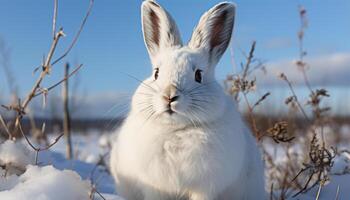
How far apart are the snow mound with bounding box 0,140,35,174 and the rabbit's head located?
0.76m

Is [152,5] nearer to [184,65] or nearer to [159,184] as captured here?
[184,65]

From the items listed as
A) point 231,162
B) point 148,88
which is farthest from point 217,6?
point 231,162

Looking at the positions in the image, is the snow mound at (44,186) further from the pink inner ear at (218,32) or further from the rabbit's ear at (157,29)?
the pink inner ear at (218,32)

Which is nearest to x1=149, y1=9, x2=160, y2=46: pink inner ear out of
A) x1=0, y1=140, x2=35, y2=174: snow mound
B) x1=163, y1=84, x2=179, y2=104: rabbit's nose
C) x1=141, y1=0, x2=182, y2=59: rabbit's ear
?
x1=141, y1=0, x2=182, y2=59: rabbit's ear

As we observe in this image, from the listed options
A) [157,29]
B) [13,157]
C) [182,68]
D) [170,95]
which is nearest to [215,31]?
[157,29]

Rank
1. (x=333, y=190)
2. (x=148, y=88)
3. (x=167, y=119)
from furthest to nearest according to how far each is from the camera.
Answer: (x=333, y=190)
(x=148, y=88)
(x=167, y=119)

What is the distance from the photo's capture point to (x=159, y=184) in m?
2.80

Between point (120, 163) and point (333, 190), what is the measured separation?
185 cm

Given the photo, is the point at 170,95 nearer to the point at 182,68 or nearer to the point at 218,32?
the point at 182,68

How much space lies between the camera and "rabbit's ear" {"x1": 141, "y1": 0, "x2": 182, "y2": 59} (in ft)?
11.0

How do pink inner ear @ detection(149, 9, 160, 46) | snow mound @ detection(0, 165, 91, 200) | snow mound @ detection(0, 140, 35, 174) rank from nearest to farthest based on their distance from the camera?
snow mound @ detection(0, 165, 91, 200), snow mound @ detection(0, 140, 35, 174), pink inner ear @ detection(149, 9, 160, 46)

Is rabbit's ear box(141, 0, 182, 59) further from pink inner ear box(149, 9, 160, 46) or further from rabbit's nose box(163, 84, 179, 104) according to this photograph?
rabbit's nose box(163, 84, 179, 104)

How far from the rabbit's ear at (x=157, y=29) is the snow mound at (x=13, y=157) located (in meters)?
1.14

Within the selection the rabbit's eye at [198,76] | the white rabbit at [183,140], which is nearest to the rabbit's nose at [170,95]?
the white rabbit at [183,140]
